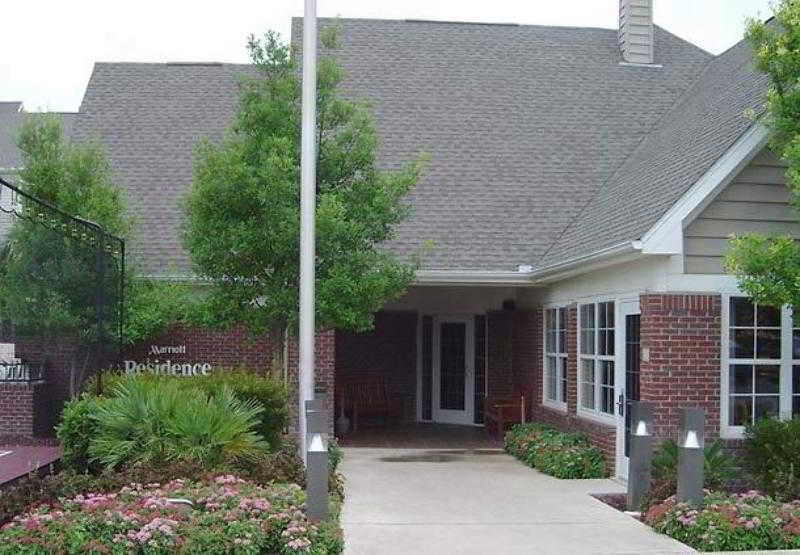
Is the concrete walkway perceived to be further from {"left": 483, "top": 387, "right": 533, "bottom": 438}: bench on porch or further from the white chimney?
the white chimney

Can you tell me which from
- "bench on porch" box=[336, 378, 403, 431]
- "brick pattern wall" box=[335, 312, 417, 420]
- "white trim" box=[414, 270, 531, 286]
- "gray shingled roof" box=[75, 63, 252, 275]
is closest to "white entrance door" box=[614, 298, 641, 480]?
"white trim" box=[414, 270, 531, 286]

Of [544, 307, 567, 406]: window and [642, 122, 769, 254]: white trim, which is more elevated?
[642, 122, 769, 254]: white trim

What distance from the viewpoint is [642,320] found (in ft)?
42.1

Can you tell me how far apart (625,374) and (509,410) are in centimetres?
605

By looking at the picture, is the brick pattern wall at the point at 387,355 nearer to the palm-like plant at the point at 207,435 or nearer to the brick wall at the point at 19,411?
the brick wall at the point at 19,411

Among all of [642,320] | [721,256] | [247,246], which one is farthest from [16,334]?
[721,256]

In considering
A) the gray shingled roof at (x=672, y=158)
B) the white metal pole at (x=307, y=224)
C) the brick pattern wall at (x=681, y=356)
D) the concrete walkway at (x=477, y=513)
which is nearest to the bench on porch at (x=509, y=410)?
the gray shingled roof at (x=672, y=158)

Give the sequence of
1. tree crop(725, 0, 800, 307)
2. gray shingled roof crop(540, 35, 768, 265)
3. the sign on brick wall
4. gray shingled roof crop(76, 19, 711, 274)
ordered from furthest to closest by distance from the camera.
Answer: gray shingled roof crop(76, 19, 711, 274) → the sign on brick wall → gray shingled roof crop(540, 35, 768, 265) → tree crop(725, 0, 800, 307)

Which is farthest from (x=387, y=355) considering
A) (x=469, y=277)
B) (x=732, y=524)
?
(x=732, y=524)

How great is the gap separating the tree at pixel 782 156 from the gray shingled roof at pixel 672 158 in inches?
46.2

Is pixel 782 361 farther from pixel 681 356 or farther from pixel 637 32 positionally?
pixel 637 32

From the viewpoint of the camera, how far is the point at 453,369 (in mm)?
22219

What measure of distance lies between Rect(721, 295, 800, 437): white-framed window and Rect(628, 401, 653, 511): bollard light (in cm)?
195

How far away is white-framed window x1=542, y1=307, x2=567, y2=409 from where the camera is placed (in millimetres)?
17141
